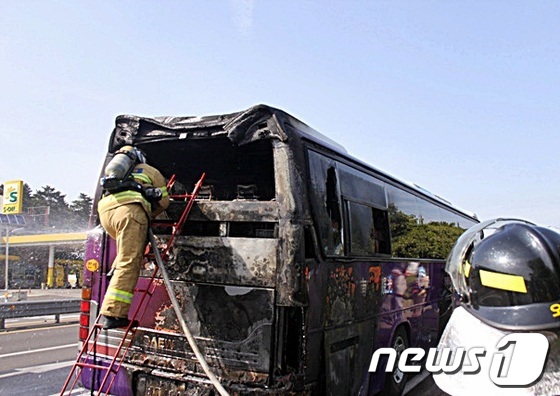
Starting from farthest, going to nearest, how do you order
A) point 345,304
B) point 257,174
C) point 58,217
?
point 58,217 < point 257,174 < point 345,304

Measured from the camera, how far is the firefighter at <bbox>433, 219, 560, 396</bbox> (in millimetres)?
1477

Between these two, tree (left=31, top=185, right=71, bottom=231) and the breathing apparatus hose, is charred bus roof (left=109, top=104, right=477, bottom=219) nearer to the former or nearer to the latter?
the breathing apparatus hose

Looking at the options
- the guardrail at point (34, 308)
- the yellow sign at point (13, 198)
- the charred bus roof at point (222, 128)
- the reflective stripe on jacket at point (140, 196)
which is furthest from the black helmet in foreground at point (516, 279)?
the yellow sign at point (13, 198)

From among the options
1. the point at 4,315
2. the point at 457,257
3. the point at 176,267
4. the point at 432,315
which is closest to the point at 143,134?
the point at 176,267

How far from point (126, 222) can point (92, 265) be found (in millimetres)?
1314

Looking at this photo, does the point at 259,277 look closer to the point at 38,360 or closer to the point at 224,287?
the point at 224,287

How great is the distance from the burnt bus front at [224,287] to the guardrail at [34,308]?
26.9 ft

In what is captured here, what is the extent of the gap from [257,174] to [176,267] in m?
2.21

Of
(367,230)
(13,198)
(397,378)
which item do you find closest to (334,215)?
(367,230)

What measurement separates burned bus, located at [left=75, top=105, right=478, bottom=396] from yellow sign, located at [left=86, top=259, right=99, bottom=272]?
0.03 m

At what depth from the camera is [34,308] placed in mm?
13797

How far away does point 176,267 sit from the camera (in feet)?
15.1

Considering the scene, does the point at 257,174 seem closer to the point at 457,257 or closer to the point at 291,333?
the point at 291,333

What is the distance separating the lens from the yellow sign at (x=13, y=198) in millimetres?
39344
